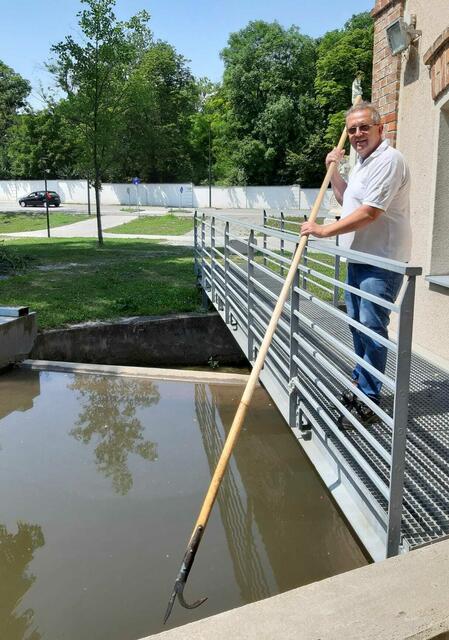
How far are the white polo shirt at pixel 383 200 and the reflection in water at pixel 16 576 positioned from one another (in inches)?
99.4

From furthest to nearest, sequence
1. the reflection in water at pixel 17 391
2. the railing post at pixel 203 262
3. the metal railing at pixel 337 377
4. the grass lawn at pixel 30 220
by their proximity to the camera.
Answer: the grass lawn at pixel 30 220 < the railing post at pixel 203 262 < the reflection in water at pixel 17 391 < the metal railing at pixel 337 377

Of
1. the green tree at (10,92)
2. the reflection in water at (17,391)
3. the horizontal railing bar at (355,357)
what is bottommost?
the reflection in water at (17,391)

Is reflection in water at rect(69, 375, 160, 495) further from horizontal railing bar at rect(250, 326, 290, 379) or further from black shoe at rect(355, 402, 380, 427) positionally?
black shoe at rect(355, 402, 380, 427)

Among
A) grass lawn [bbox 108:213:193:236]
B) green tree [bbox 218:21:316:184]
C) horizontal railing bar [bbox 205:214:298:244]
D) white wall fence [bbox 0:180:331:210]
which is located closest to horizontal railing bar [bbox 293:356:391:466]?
horizontal railing bar [bbox 205:214:298:244]

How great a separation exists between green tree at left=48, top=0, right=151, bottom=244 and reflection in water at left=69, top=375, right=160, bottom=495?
12.1 metres

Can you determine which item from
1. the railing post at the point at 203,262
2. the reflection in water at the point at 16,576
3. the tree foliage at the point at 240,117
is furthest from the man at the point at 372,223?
the tree foliage at the point at 240,117

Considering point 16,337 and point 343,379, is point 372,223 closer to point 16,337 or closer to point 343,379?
point 343,379

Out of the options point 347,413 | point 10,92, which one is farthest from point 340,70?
point 347,413

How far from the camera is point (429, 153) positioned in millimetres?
4891

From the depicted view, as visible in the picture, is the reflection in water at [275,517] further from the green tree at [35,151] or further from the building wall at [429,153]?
the green tree at [35,151]

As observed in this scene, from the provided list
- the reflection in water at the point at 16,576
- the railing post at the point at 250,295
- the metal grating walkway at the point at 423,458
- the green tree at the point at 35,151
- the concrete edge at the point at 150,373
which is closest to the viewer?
the metal grating walkway at the point at 423,458

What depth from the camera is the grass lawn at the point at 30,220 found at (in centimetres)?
2584

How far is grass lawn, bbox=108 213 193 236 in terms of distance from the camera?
900 inches

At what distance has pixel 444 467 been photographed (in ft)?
9.29
